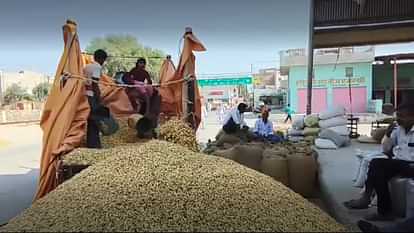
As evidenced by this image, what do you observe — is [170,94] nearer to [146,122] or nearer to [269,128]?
[146,122]

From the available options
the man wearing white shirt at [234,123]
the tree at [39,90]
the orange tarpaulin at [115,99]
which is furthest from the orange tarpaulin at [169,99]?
the tree at [39,90]

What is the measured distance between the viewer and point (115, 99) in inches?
175

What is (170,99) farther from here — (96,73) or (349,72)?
(349,72)

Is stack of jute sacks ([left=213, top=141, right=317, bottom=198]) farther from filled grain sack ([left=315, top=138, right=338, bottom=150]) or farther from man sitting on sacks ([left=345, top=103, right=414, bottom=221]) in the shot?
man sitting on sacks ([left=345, top=103, right=414, bottom=221])

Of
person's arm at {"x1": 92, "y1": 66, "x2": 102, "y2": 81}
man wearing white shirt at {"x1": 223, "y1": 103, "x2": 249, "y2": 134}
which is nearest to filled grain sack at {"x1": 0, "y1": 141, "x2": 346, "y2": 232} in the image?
person's arm at {"x1": 92, "y1": 66, "x2": 102, "y2": 81}

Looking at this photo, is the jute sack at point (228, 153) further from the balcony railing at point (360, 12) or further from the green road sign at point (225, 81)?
the green road sign at point (225, 81)

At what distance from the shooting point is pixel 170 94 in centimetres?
455

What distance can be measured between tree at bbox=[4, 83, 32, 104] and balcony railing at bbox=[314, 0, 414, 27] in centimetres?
2580

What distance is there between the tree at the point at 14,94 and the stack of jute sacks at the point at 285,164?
27.9 meters

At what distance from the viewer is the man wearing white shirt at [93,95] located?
12.2 feet

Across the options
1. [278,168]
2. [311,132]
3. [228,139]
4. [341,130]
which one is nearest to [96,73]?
[278,168]

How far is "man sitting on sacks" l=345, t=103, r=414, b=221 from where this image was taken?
104 inches

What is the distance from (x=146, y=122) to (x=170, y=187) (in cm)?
154

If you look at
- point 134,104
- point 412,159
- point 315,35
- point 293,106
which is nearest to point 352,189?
point 412,159
